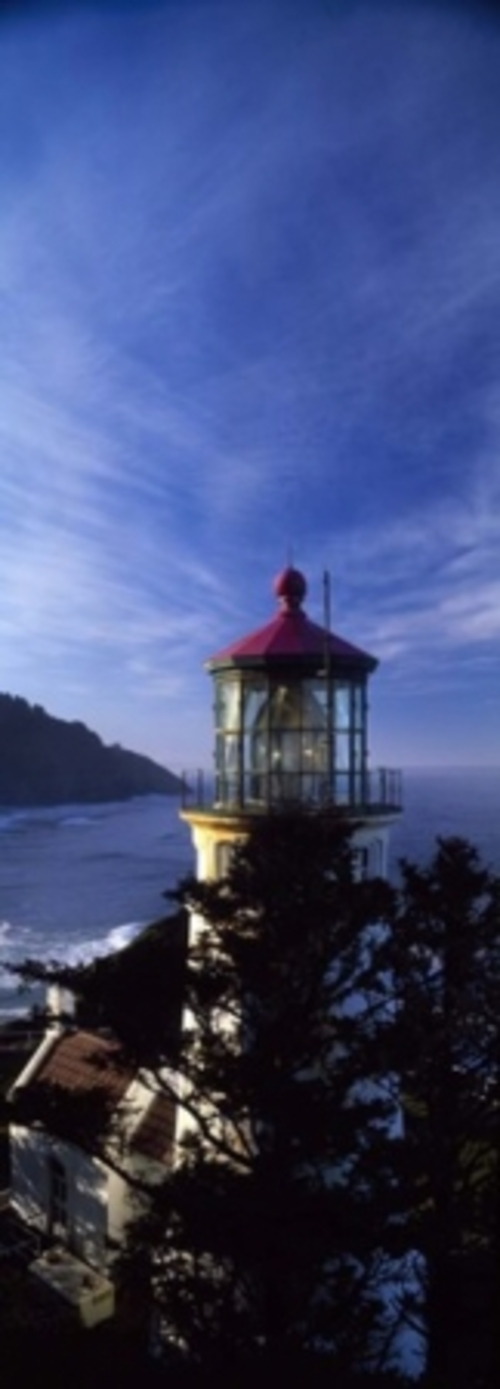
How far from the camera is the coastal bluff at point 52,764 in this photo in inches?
6378

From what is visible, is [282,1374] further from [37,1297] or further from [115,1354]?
[37,1297]

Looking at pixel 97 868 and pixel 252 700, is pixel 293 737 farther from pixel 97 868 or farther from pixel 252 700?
pixel 97 868

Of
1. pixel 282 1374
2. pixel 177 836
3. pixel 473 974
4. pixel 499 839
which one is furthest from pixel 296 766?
pixel 177 836

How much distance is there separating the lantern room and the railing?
1 cm

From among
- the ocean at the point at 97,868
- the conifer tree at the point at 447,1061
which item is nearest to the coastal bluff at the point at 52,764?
the ocean at the point at 97,868

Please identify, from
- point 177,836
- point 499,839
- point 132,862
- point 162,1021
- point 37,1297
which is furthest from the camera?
point 177,836

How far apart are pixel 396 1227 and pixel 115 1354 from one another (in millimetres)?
4931

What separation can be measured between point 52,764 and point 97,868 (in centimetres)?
9688

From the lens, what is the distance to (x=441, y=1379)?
8.10 metres

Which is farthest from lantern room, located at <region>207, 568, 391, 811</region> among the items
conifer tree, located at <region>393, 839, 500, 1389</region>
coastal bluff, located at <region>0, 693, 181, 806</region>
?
coastal bluff, located at <region>0, 693, 181, 806</region>

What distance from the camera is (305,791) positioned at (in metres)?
9.65

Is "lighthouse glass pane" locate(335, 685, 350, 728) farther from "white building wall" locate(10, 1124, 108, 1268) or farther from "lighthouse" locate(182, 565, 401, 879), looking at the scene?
"white building wall" locate(10, 1124, 108, 1268)

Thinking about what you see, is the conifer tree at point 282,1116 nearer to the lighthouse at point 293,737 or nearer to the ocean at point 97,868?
the lighthouse at point 293,737

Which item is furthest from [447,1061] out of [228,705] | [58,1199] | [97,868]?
[97,868]
